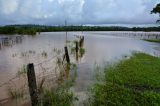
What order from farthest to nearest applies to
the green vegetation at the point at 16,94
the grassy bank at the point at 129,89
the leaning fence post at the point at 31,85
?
the green vegetation at the point at 16,94 → the grassy bank at the point at 129,89 → the leaning fence post at the point at 31,85

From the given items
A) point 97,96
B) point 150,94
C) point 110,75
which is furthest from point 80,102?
point 110,75

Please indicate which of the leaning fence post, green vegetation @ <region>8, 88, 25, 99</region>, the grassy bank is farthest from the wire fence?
the grassy bank

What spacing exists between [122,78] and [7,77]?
6962 mm

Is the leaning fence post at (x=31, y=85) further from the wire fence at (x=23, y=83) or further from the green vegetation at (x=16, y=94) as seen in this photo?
the green vegetation at (x=16, y=94)

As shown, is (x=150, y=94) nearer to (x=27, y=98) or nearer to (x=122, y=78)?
(x=122, y=78)

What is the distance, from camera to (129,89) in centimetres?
1056

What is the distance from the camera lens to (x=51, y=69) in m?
17.1

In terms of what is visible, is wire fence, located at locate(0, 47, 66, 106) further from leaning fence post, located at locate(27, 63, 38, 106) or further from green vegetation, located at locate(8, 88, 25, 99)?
leaning fence post, located at locate(27, 63, 38, 106)

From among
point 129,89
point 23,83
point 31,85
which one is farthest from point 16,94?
point 129,89

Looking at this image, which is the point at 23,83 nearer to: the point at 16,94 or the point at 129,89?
the point at 16,94

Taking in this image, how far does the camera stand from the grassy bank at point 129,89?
8977mm

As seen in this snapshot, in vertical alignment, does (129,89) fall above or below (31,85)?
below

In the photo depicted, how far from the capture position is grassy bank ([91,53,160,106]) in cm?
898

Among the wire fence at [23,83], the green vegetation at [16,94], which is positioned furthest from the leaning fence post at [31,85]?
the green vegetation at [16,94]
